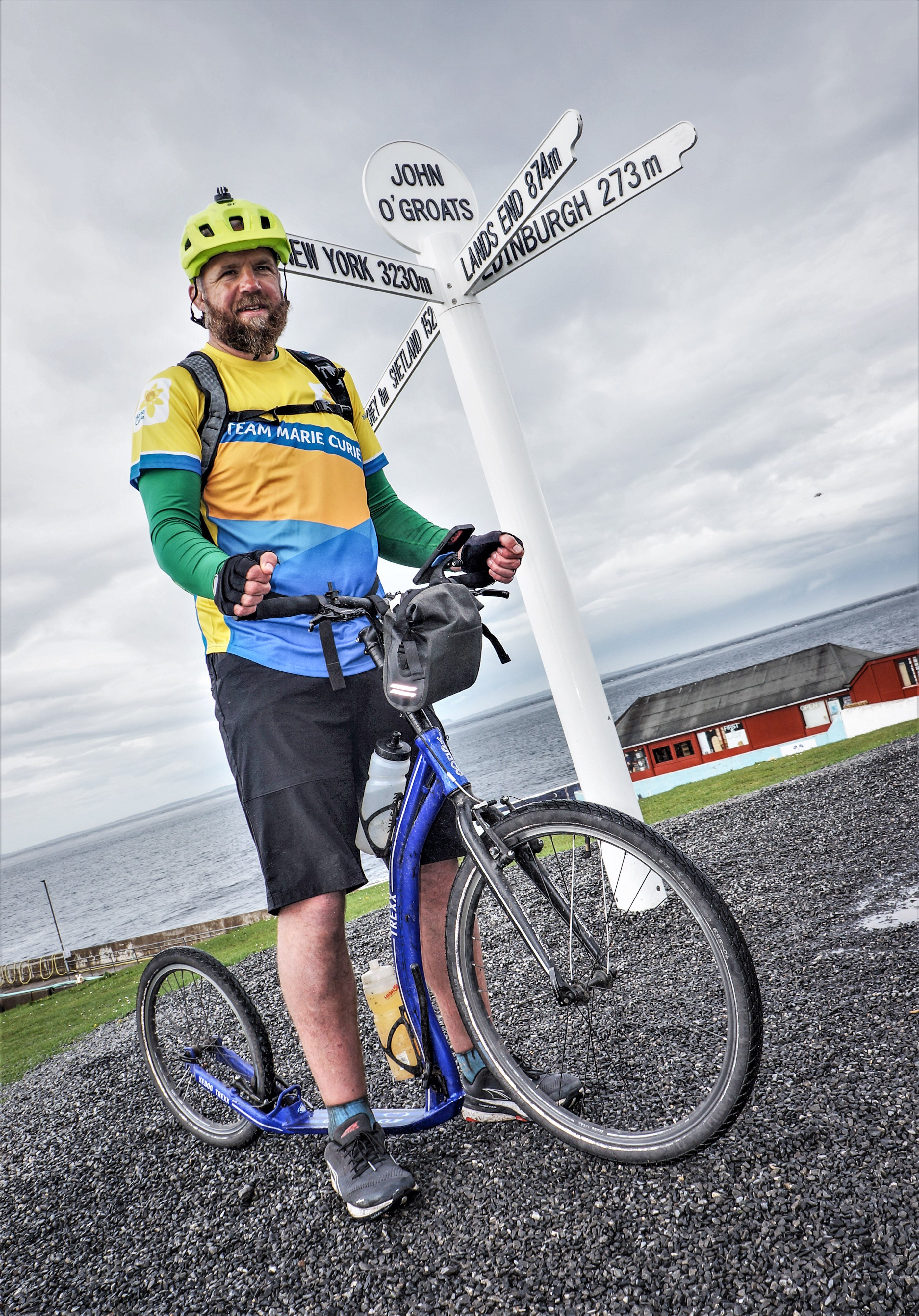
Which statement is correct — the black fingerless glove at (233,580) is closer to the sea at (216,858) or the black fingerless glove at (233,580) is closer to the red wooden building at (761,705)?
the sea at (216,858)

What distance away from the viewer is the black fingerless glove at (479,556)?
6.36ft

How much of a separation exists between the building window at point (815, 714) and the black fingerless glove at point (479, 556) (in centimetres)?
2657

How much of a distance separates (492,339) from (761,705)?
25.3 meters

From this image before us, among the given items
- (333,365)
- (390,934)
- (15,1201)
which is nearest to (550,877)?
(390,934)

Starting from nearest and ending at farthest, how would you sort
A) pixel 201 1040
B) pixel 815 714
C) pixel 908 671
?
pixel 201 1040 → pixel 908 671 → pixel 815 714

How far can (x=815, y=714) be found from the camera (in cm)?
2569

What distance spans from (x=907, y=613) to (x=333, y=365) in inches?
5411

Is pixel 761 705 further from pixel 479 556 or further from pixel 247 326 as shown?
pixel 247 326

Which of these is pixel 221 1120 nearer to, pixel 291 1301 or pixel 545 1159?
pixel 291 1301

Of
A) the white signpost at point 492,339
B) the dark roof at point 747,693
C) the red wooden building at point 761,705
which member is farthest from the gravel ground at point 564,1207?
the red wooden building at point 761,705

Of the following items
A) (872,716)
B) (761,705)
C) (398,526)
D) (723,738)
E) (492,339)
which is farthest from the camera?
(723,738)

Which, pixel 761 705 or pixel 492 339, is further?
pixel 761 705

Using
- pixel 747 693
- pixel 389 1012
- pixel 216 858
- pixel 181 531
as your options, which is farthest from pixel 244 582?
pixel 216 858

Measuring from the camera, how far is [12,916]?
83.2m
